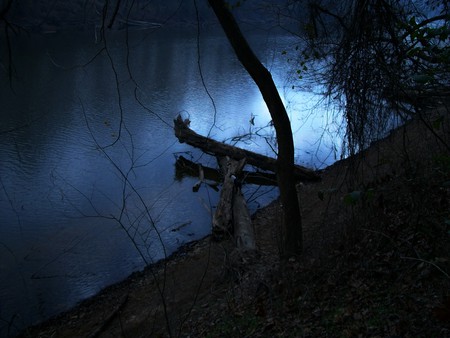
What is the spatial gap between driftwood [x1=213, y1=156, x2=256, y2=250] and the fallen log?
0.97m

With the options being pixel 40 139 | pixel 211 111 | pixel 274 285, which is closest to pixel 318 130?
pixel 211 111

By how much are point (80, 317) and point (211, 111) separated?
33.7 ft

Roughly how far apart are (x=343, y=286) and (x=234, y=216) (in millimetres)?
4728

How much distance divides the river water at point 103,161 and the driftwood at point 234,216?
0.62 meters

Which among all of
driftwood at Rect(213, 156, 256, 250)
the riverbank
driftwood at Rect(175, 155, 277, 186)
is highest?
driftwood at Rect(175, 155, 277, 186)

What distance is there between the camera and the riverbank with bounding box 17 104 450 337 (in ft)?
11.4

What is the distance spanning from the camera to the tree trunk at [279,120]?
4715 mm

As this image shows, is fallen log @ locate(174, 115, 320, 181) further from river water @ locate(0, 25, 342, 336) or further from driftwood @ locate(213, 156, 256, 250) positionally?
driftwood @ locate(213, 156, 256, 250)

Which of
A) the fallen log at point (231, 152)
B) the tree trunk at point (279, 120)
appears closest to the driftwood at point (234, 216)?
the fallen log at point (231, 152)

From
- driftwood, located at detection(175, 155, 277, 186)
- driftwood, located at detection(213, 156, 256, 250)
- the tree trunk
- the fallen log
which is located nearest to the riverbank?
the tree trunk

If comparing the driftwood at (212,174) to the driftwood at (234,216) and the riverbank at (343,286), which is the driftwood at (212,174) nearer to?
the driftwood at (234,216)

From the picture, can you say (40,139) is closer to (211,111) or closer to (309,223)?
(211,111)

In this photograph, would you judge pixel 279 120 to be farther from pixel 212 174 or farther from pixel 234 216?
pixel 212 174

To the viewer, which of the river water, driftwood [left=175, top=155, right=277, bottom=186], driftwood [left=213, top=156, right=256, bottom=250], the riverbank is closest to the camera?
the riverbank
